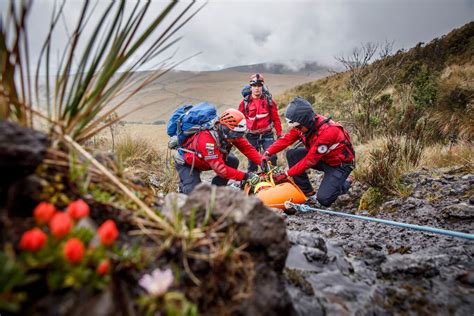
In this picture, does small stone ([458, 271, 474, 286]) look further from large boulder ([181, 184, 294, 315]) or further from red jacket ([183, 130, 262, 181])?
red jacket ([183, 130, 262, 181])

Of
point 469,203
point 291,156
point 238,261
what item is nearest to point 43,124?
point 238,261

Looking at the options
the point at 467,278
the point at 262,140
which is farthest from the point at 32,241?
the point at 262,140

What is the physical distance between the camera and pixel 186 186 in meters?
5.20

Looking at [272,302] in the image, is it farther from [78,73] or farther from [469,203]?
[469,203]

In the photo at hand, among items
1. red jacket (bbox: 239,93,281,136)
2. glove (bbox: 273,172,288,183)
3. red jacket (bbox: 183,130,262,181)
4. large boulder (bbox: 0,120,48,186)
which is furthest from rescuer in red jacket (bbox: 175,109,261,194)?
large boulder (bbox: 0,120,48,186)

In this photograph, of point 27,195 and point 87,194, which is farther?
point 87,194

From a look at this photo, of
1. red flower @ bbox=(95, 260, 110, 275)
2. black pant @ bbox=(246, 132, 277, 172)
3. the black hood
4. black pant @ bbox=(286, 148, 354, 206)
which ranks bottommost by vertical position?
black pant @ bbox=(286, 148, 354, 206)

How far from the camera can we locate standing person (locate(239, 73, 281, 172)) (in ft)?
24.7

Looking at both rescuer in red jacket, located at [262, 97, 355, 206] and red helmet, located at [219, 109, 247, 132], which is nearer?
red helmet, located at [219, 109, 247, 132]

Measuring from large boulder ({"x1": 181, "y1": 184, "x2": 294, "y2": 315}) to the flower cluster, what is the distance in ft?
1.63

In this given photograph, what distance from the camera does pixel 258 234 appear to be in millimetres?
1303

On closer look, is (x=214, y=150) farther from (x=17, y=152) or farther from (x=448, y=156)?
(x=448, y=156)

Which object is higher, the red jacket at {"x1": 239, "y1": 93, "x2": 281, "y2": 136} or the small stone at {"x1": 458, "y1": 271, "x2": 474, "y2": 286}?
the red jacket at {"x1": 239, "y1": 93, "x2": 281, "y2": 136}

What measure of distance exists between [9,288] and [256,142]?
720 centimetres
